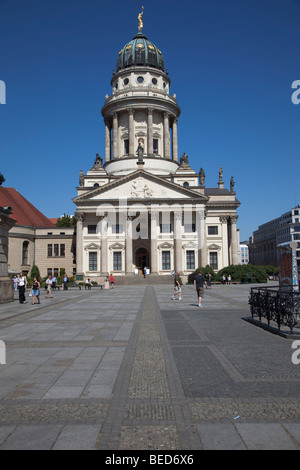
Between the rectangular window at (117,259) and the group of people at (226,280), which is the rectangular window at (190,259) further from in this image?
the rectangular window at (117,259)

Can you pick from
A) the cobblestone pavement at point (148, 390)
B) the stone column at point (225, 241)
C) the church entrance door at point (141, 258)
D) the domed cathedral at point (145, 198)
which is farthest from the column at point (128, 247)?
the cobblestone pavement at point (148, 390)

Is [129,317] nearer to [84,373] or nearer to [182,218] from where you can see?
[84,373]

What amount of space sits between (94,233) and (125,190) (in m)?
7.81

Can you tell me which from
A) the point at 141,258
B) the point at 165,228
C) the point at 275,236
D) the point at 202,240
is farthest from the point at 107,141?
the point at 275,236

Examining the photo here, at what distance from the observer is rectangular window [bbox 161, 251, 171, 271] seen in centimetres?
5397

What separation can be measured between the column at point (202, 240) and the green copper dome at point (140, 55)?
103ft

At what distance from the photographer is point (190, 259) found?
5397cm

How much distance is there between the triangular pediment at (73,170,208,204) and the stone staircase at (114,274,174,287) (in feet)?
36.8

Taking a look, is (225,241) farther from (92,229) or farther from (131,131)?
(131,131)

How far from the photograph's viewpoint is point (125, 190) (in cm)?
5303

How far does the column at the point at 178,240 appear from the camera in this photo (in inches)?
2063

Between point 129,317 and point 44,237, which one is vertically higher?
point 44,237

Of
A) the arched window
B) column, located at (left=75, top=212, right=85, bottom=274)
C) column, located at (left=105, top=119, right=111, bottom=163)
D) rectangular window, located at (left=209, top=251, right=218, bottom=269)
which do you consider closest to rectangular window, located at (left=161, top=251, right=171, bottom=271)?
rectangular window, located at (left=209, top=251, right=218, bottom=269)
